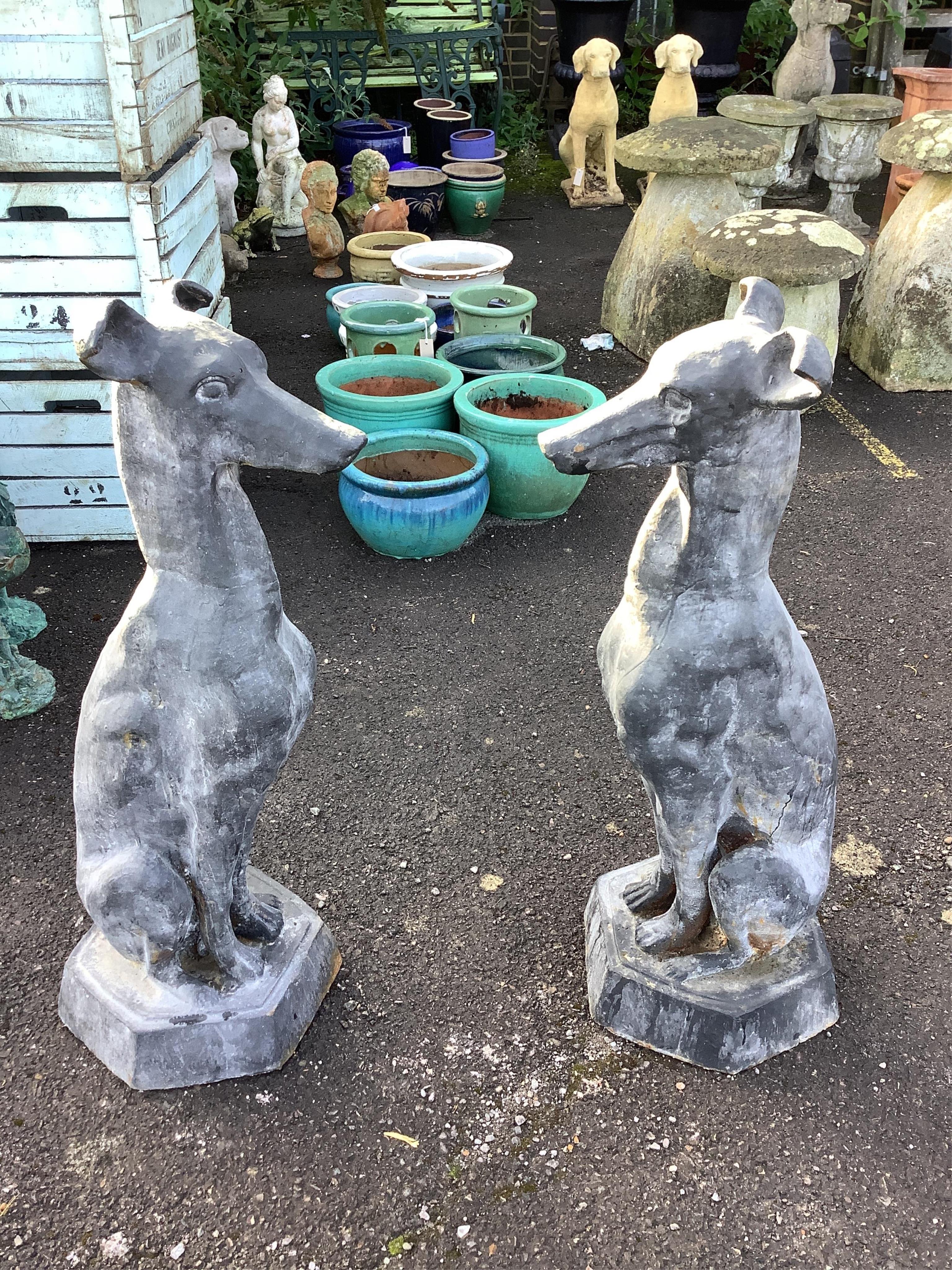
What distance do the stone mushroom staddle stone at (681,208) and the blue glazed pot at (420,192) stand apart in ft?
6.96

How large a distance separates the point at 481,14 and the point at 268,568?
975 cm

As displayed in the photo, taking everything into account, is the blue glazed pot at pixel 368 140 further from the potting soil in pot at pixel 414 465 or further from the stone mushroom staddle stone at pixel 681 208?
the potting soil in pot at pixel 414 465

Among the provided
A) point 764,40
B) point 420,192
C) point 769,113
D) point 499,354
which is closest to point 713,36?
point 764,40

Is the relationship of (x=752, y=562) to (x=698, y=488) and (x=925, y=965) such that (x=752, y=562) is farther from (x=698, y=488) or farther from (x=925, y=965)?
(x=925, y=965)

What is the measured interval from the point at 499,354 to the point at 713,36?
6582mm

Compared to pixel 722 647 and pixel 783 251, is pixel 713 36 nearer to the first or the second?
pixel 783 251

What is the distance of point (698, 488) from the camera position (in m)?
1.88

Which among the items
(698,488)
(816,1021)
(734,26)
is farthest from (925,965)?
(734,26)

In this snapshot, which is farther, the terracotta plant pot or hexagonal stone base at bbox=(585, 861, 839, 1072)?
the terracotta plant pot

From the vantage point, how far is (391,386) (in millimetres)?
4773

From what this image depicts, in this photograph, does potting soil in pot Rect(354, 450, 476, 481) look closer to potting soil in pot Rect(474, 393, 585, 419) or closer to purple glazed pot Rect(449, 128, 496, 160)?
potting soil in pot Rect(474, 393, 585, 419)

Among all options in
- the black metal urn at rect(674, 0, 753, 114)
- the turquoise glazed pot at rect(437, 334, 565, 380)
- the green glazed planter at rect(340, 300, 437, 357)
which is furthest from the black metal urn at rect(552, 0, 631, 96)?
the turquoise glazed pot at rect(437, 334, 565, 380)

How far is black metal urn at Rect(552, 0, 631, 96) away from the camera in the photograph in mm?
9531

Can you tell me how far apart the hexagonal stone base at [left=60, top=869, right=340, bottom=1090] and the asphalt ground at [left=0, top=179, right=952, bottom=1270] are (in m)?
0.06
